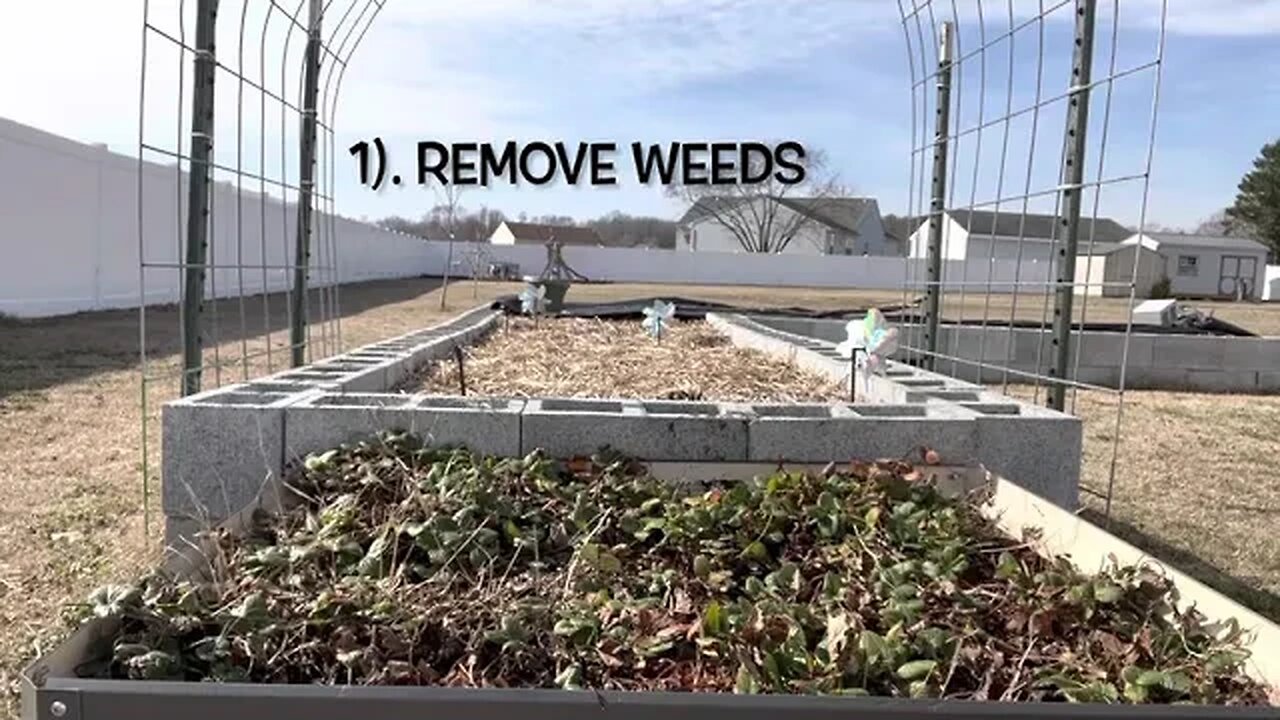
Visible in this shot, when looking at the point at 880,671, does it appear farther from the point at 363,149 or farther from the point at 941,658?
the point at 363,149

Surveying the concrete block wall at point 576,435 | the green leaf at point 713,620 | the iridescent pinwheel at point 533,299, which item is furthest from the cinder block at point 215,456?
the iridescent pinwheel at point 533,299

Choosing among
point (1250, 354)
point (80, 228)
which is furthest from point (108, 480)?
point (80, 228)

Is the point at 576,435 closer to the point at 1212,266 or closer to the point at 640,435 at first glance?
the point at 640,435

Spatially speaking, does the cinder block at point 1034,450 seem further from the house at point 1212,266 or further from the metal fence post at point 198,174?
the house at point 1212,266

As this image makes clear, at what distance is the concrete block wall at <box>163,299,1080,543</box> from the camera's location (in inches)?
104

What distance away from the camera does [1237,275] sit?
42625 mm

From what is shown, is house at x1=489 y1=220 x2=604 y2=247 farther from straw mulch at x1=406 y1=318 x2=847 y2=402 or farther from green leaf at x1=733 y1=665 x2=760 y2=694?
green leaf at x1=733 y1=665 x2=760 y2=694

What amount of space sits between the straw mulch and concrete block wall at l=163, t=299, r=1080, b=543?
1113mm

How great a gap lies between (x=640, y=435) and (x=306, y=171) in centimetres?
360

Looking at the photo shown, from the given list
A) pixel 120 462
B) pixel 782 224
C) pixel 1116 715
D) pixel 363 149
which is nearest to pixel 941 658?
pixel 1116 715

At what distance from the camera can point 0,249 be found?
11.2m

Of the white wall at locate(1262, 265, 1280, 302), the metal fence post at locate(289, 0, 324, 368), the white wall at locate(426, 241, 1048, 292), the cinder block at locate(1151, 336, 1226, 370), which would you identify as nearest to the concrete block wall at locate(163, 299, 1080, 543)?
the metal fence post at locate(289, 0, 324, 368)

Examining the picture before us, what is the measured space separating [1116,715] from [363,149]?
389 inches

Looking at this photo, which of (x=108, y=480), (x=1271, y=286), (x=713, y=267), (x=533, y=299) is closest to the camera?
(x=108, y=480)
